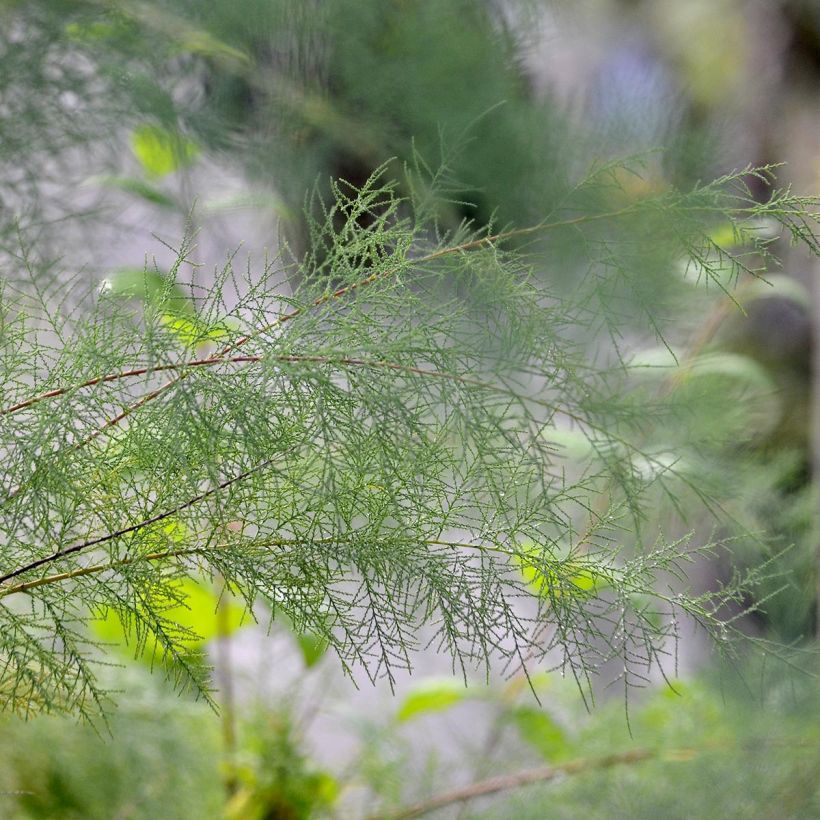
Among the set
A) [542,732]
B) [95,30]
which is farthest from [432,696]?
[95,30]

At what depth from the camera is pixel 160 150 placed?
1.95ft

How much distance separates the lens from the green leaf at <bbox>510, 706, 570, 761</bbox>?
70 centimetres

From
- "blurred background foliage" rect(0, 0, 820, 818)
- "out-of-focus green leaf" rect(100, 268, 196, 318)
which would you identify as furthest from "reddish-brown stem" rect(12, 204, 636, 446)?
"blurred background foliage" rect(0, 0, 820, 818)

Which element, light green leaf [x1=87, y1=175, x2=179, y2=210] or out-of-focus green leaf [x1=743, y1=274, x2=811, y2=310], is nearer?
light green leaf [x1=87, y1=175, x2=179, y2=210]

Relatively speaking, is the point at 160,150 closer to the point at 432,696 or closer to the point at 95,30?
the point at 95,30

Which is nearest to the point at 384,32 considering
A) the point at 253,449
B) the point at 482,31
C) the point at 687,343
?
the point at 482,31

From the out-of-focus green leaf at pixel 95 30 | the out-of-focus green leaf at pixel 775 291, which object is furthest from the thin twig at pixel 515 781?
the out-of-focus green leaf at pixel 95 30

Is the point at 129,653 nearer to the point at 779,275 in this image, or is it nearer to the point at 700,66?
the point at 779,275

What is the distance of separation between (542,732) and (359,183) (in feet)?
1.31

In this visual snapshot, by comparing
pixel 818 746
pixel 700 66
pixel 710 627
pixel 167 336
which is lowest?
pixel 818 746

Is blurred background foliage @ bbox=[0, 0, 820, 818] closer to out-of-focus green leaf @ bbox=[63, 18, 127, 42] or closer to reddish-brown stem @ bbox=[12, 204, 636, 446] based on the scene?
out-of-focus green leaf @ bbox=[63, 18, 127, 42]

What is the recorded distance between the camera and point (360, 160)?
634 millimetres

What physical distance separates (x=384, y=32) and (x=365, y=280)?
1.24ft

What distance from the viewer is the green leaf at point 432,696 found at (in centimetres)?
69
